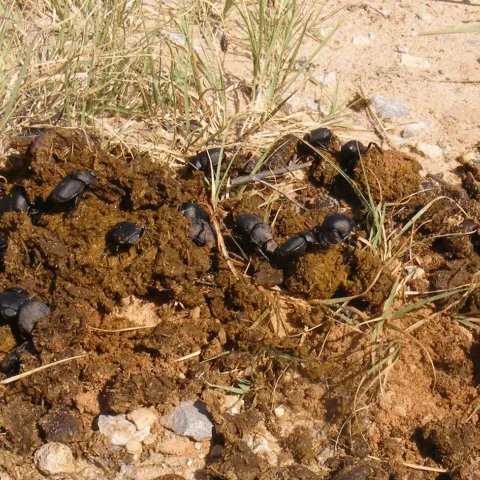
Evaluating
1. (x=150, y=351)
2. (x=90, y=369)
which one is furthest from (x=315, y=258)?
(x=90, y=369)

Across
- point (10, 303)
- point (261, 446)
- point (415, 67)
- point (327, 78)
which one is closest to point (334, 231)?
point (261, 446)

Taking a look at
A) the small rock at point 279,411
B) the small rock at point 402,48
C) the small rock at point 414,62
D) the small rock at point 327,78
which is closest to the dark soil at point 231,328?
the small rock at point 279,411

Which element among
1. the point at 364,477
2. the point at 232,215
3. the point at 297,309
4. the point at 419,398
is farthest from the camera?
the point at 232,215

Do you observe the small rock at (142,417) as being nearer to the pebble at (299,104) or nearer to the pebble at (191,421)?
the pebble at (191,421)

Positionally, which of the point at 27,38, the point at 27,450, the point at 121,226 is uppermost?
the point at 27,38

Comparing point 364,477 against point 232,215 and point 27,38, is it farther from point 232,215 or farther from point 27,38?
point 27,38

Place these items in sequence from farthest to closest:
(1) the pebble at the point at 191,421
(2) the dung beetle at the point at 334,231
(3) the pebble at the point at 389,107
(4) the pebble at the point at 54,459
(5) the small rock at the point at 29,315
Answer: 1. (3) the pebble at the point at 389,107
2. (2) the dung beetle at the point at 334,231
3. (5) the small rock at the point at 29,315
4. (1) the pebble at the point at 191,421
5. (4) the pebble at the point at 54,459

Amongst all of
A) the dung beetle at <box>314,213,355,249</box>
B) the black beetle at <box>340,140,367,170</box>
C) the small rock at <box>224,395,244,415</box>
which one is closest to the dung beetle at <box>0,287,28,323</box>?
the small rock at <box>224,395,244,415</box>
